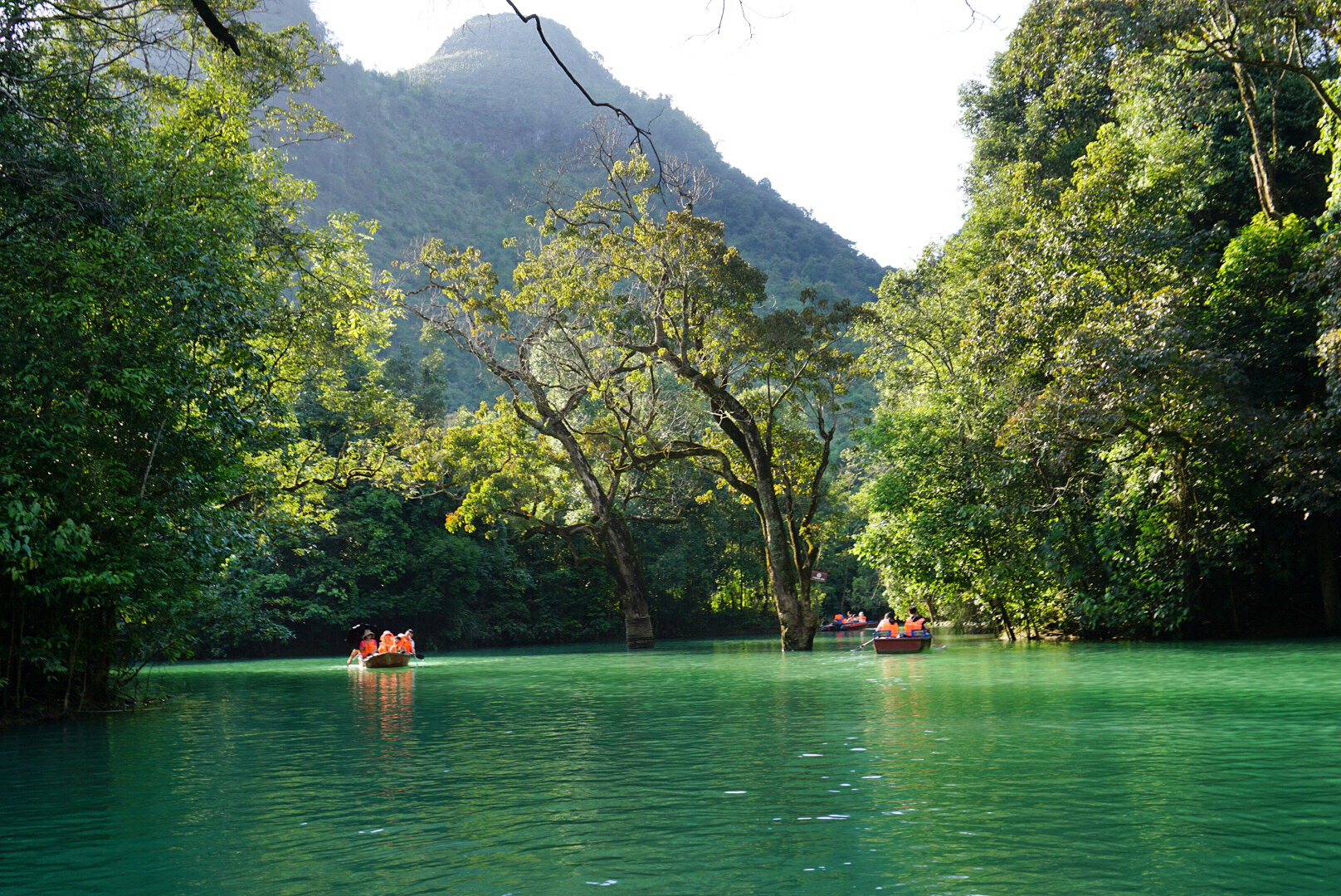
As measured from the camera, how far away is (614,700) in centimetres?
1548

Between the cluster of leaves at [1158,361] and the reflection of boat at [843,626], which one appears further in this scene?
the reflection of boat at [843,626]

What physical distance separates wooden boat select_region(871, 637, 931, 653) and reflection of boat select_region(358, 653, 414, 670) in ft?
39.5

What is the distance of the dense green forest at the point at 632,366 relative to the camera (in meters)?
12.9

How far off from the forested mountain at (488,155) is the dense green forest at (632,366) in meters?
26.9

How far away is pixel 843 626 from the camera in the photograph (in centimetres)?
5788

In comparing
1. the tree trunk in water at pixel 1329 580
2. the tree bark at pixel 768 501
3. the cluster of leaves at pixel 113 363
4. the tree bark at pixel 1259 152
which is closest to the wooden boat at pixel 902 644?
the tree bark at pixel 768 501

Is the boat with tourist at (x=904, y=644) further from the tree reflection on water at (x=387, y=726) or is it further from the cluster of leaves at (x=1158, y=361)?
the tree reflection on water at (x=387, y=726)

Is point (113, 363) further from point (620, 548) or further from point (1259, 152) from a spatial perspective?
point (620, 548)

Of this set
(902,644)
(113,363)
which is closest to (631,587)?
(902,644)

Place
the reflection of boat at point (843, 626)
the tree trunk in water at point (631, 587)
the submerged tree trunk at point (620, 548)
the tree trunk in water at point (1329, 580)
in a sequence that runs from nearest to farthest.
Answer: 1. the tree trunk in water at point (1329, 580)
2. the submerged tree trunk at point (620, 548)
3. the tree trunk in water at point (631, 587)
4. the reflection of boat at point (843, 626)

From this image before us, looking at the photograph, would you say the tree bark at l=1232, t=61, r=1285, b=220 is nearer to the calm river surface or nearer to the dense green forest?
the dense green forest

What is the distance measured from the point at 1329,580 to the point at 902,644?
9693mm

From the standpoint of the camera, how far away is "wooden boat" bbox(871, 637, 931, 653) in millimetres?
27156

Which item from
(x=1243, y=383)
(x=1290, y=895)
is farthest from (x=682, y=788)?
(x=1243, y=383)
